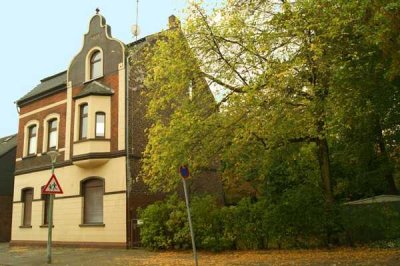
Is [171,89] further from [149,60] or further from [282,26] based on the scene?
[282,26]

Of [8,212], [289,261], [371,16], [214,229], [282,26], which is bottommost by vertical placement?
[289,261]

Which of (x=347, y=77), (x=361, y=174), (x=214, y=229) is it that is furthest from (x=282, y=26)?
(x=361, y=174)

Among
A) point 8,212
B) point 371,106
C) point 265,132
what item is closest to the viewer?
point 371,106

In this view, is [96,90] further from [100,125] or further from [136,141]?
[136,141]

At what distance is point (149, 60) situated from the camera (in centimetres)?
1584

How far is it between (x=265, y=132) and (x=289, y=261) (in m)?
3.88

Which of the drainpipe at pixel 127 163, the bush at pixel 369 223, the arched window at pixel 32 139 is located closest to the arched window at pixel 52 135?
the arched window at pixel 32 139

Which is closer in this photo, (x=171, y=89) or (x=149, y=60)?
(x=171, y=89)

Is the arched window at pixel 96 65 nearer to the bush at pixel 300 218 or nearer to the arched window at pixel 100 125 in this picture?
the arched window at pixel 100 125

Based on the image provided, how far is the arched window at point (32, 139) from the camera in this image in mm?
25078

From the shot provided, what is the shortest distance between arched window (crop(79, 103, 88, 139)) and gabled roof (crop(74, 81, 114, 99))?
2.21 feet

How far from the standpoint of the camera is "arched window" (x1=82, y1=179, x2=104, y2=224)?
20641 mm

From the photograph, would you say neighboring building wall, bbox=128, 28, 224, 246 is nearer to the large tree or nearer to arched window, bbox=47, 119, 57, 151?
the large tree

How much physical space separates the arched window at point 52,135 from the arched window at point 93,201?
3824 millimetres
